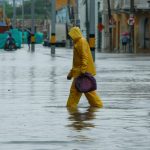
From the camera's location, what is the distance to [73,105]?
17828mm

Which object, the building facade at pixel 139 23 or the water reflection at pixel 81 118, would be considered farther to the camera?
the building facade at pixel 139 23

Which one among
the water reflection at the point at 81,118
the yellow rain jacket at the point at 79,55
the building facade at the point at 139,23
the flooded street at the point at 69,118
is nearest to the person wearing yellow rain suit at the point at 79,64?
the yellow rain jacket at the point at 79,55

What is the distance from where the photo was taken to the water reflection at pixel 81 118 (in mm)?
14209

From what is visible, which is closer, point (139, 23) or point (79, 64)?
point (79, 64)

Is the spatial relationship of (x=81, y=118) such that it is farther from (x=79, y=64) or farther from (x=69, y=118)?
(x=79, y=64)

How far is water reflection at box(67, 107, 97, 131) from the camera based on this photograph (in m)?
14.2

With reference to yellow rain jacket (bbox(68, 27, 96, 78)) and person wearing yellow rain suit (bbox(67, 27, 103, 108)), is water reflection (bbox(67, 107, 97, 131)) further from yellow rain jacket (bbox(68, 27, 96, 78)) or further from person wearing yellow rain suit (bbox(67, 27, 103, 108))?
yellow rain jacket (bbox(68, 27, 96, 78))

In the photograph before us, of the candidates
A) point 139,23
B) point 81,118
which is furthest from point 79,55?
point 139,23

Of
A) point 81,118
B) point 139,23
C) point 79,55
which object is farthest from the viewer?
point 139,23

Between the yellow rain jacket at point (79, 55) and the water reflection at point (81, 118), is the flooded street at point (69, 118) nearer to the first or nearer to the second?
the water reflection at point (81, 118)

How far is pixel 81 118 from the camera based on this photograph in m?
15.6

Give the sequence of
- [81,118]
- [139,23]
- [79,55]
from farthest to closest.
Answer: [139,23] → [79,55] → [81,118]

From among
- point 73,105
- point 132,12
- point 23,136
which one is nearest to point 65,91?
point 73,105

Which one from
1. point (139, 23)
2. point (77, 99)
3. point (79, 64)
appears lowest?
point (139, 23)
